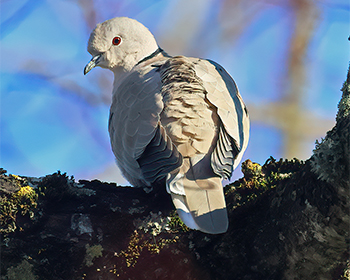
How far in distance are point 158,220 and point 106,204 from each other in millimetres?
378

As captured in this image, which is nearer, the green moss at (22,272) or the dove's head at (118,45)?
the green moss at (22,272)

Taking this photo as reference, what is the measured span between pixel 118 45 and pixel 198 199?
245 cm

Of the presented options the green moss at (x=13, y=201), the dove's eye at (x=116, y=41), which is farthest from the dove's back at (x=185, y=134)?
the dove's eye at (x=116, y=41)

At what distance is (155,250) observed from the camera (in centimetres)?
257

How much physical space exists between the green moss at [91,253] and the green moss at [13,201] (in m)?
0.43

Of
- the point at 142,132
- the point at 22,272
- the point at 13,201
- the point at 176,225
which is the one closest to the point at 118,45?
the point at 142,132

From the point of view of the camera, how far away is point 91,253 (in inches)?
98.9

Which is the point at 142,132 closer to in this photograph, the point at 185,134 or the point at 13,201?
the point at 185,134

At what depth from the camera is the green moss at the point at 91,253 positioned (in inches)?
98.0

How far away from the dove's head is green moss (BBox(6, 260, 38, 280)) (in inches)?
101

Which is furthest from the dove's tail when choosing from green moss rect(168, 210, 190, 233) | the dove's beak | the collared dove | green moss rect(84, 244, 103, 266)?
the dove's beak

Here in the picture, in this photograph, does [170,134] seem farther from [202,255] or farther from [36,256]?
[36,256]

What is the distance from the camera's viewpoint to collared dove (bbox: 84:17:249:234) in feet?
8.93

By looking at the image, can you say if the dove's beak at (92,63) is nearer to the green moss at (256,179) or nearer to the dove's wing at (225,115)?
the dove's wing at (225,115)
